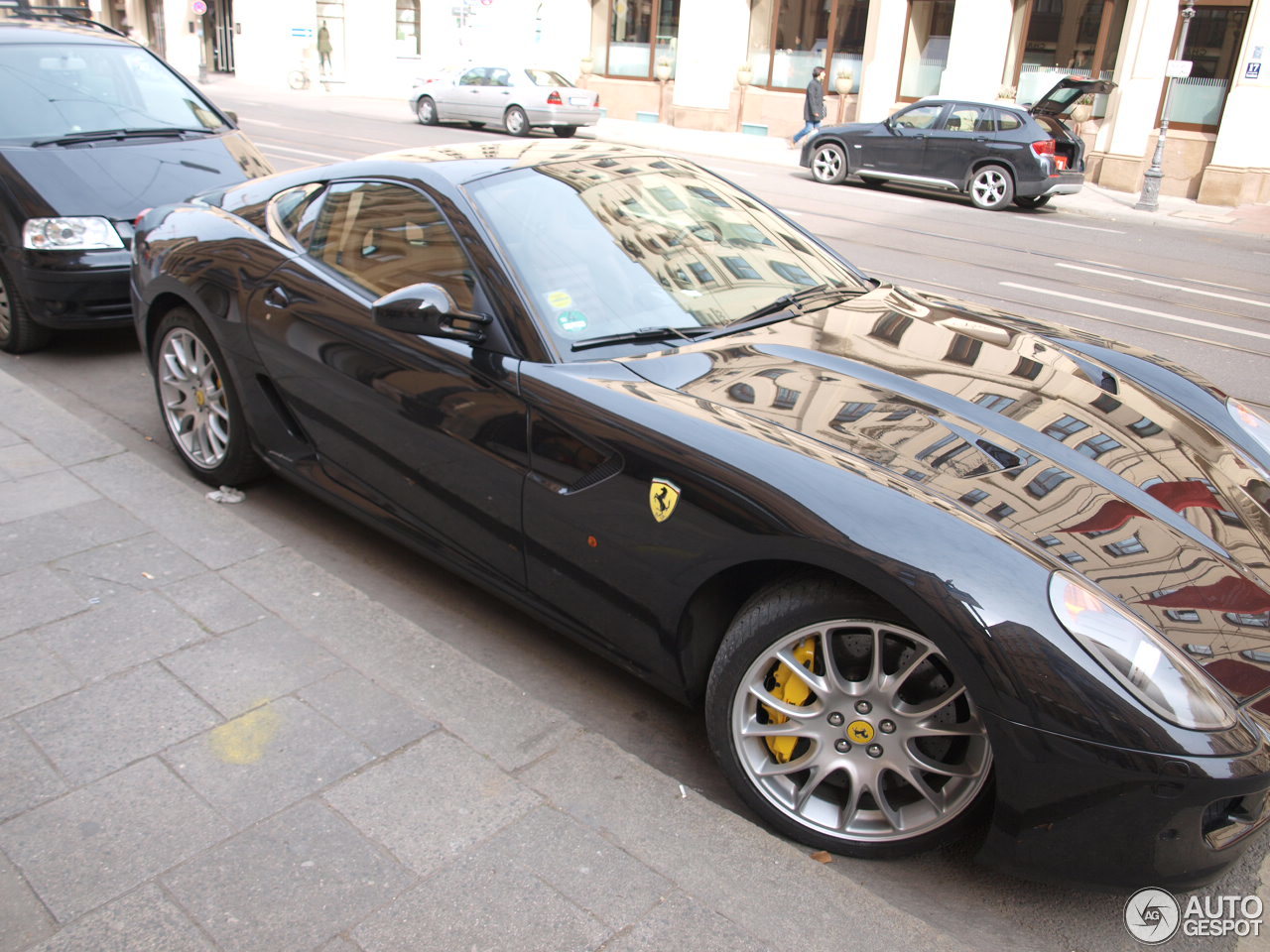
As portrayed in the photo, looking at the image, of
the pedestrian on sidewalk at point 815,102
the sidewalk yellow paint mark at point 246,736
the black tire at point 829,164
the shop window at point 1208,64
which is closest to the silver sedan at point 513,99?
the pedestrian on sidewalk at point 815,102

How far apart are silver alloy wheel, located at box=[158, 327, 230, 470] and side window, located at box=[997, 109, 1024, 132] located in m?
15.2

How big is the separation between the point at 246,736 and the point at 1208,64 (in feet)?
74.4

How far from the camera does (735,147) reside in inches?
928

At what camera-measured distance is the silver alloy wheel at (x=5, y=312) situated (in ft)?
20.0

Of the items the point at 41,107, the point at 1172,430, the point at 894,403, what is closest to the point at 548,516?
the point at 894,403

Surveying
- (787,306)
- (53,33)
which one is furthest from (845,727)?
(53,33)

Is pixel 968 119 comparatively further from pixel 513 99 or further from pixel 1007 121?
pixel 513 99

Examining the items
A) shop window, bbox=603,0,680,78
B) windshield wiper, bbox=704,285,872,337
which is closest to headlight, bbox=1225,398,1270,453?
windshield wiper, bbox=704,285,872,337

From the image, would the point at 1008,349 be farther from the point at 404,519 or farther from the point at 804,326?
the point at 404,519

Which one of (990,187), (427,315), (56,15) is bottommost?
(990,187)

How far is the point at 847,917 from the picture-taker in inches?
93.0

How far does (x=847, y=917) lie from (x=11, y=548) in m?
3.27

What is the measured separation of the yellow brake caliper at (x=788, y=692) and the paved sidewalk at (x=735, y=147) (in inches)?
662

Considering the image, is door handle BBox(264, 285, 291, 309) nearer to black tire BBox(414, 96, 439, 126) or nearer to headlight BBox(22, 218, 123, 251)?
headlight BBox(22, 218, 123, 251)
